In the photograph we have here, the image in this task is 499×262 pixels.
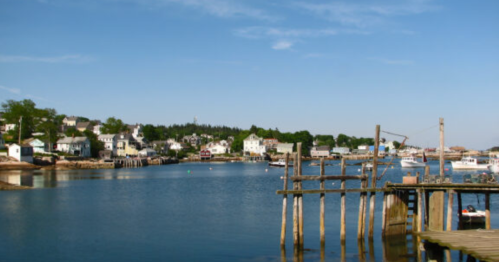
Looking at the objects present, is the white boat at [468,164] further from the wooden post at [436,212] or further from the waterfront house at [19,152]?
the waterfront house at [19,152]

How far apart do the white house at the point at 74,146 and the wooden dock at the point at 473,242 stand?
142 meters

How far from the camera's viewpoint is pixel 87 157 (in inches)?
5920

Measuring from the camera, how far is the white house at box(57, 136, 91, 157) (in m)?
146

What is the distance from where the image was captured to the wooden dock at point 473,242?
15.0 metres

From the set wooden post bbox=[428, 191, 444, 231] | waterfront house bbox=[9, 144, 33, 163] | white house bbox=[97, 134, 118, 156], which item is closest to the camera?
wooden post bbox=[428, 191, 444, 231]

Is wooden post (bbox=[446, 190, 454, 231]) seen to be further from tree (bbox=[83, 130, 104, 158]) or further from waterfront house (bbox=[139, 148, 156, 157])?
waterfront house (bbox=[139, 148, 156, 157])

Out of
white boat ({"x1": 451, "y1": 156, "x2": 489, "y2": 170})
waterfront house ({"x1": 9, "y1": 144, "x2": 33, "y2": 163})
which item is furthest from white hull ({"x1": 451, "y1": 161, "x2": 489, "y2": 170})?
waterfront house ({"x1": 9, "y1": 144, "x2": 33, "y2": 163})

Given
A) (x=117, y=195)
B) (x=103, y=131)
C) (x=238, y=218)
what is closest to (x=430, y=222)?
(x=238, y=218)

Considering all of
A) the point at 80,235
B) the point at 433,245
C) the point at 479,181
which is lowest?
the point at 80,235

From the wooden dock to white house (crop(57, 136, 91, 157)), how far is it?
141583mm

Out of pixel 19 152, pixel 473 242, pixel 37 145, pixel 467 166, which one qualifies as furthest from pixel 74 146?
pixel 473 242

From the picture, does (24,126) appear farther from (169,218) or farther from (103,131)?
(169,218)

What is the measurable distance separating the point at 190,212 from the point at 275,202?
10.4 metres

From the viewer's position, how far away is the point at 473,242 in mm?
16578
